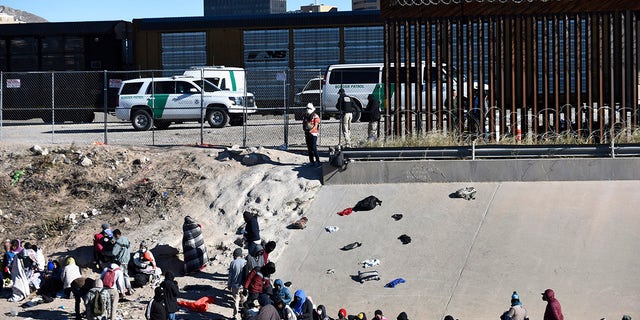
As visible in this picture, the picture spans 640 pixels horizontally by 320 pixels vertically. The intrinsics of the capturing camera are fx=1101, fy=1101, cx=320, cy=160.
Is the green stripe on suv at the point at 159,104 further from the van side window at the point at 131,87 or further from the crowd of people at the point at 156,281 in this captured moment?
the crowd of people at the point at 156,281

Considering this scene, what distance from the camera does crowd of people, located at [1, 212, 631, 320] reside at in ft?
52.2

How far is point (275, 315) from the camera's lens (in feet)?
46.8

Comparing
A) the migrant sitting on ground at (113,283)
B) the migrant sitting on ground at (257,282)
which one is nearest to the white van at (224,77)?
the migrant sitting on ground at (113,283)

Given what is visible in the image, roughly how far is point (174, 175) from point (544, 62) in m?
7.87

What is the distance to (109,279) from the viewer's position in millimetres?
17609

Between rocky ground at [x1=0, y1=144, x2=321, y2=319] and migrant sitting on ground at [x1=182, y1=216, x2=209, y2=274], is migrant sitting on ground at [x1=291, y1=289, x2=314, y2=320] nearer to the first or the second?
rocky ground at [x1=0, y1=144, x2=321, y2=319]

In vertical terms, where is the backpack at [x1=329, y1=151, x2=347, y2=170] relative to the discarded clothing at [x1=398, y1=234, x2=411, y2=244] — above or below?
above

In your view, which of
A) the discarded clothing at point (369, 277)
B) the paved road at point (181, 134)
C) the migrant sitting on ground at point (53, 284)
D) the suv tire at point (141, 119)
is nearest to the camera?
the discarded clothing at point (369, 277)

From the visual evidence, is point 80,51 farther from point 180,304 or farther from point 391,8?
point 180,304

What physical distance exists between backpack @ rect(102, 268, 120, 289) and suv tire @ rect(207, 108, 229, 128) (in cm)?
1277

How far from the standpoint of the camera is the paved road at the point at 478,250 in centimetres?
1700

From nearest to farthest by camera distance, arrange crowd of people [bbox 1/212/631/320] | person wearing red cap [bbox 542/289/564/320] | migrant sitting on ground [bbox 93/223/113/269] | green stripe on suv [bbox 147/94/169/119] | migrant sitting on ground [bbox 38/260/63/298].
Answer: person wearing red cap [bbox 542/289/564/320]
crowd of people [bbox 1/212/631/320]
migrant sitting on ground [bbox 38/260/63/298]
migrant sitting on ground [bbox 93/223/113/269]
green stripe on suv [bbox 147/94/169/119]

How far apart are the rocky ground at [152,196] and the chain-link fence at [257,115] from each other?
1.96 meters

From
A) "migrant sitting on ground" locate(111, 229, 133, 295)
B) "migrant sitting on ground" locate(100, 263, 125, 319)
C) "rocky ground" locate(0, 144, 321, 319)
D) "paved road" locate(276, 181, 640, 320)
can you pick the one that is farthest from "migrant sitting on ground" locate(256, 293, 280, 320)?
"migrant sitting on ground" locate(111, 229, 133, 295)
